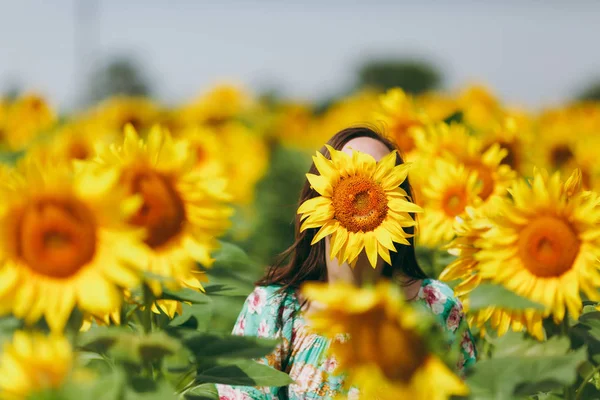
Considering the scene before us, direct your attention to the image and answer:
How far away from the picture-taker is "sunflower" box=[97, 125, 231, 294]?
1850 mm

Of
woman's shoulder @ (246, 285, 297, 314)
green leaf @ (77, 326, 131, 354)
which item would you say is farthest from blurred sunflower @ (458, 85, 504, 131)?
green leaf @ (77, 326, 131, 354)

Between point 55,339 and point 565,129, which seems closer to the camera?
point 55,339

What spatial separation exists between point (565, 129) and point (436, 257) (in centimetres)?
470

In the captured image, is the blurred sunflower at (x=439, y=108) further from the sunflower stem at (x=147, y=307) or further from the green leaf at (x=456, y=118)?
the sunflower stem at (x=147, y=307)

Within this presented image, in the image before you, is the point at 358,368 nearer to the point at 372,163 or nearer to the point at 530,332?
the point at 530,332

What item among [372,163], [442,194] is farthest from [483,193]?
[372,163]

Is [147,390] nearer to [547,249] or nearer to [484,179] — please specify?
[547,249]

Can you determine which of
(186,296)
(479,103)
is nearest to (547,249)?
(186,296)

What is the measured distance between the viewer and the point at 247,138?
25.2 feet

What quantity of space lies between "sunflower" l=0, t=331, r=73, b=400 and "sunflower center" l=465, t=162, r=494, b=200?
80.2 inches

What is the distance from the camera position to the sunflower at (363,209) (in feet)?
7.20

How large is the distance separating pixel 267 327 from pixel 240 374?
28.7 inches

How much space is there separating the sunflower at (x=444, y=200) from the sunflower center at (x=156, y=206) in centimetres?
145

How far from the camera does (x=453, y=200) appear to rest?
10.5 ft
